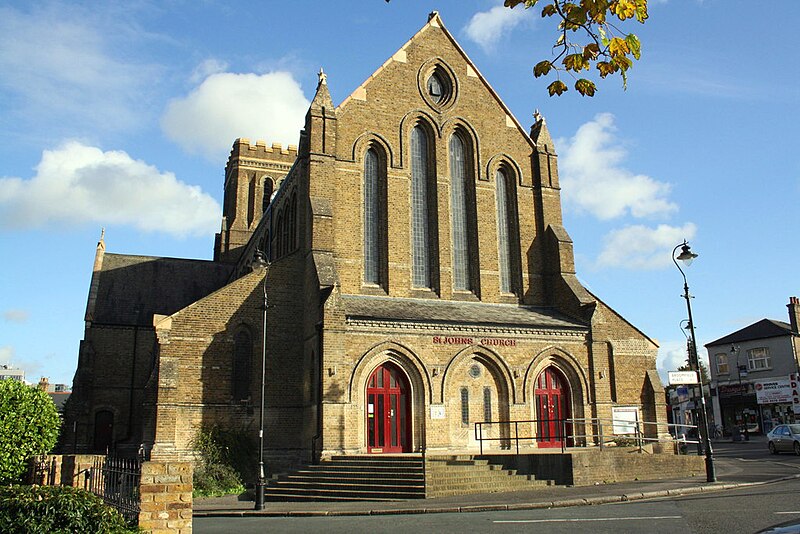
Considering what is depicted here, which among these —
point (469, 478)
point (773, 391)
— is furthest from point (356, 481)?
point (773, 391)

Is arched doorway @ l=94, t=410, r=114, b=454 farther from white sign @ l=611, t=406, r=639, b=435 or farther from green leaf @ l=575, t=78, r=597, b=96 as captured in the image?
green leaf @ l=575, t=78, r=597, b=96

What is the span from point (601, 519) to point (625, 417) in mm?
15674

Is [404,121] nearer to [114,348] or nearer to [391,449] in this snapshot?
[391,449]

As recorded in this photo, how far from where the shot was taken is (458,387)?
25297 millimetres

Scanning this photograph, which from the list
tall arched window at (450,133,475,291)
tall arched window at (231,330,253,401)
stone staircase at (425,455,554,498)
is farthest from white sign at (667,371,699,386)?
tall arched window at (231,330,253,401)

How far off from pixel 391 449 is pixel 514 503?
27.7 ft

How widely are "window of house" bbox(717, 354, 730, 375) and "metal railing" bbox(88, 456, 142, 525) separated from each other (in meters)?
54.8

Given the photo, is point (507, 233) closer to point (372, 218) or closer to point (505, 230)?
point (505, 230)

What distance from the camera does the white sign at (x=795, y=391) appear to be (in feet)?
159

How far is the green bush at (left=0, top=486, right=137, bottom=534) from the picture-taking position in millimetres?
8453

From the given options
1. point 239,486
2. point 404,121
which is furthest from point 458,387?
point 404,121

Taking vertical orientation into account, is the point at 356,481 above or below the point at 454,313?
below

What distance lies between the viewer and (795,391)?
49031mm

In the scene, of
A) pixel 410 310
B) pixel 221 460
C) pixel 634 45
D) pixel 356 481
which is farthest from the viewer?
pixel 410 310
